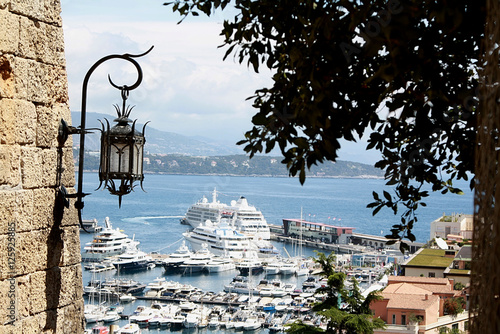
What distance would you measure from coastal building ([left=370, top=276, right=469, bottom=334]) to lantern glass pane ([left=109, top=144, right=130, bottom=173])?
16155 millimetres

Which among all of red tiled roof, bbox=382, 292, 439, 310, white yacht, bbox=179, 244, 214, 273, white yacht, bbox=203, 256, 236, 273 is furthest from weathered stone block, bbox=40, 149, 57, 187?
white yacht, bbox=203, 256, 236, 273

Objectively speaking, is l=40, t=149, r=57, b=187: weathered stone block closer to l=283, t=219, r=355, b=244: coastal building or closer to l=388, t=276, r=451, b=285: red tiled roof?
l=388, t=276, r=451, b=285: red tiled roof

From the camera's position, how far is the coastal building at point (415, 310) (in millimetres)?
18750

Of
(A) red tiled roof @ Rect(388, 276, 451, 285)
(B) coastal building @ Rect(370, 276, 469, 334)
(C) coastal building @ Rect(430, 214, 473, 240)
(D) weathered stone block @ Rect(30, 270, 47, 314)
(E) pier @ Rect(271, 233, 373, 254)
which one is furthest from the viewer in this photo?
(E) pier @ Rect(271, 233, 373, 254)

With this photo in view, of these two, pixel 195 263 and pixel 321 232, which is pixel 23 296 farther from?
pixel 321 232

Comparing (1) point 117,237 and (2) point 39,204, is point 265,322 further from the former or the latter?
(2) point 39,204

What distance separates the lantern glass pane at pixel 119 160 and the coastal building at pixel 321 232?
52.2 m

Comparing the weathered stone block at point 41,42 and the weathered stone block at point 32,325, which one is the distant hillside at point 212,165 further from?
the weathered stone block at point 32,325

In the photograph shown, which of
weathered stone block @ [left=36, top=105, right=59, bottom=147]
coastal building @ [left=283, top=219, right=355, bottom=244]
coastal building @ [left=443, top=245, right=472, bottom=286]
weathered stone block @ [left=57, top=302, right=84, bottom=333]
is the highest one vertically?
weathered stone block @ [left=36, top=105, right=59, bottom=147]

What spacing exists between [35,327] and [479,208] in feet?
6.23

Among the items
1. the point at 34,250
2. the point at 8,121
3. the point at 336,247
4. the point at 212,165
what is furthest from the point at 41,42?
the point at 212,165

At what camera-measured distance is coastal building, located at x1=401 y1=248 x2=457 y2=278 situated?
26750mm

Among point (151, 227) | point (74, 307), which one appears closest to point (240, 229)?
point (151, 227)

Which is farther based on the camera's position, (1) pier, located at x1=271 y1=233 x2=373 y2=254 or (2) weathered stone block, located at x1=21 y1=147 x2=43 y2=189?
(1) pier, located at x1=271 y1=233 x2=373 y2=254
